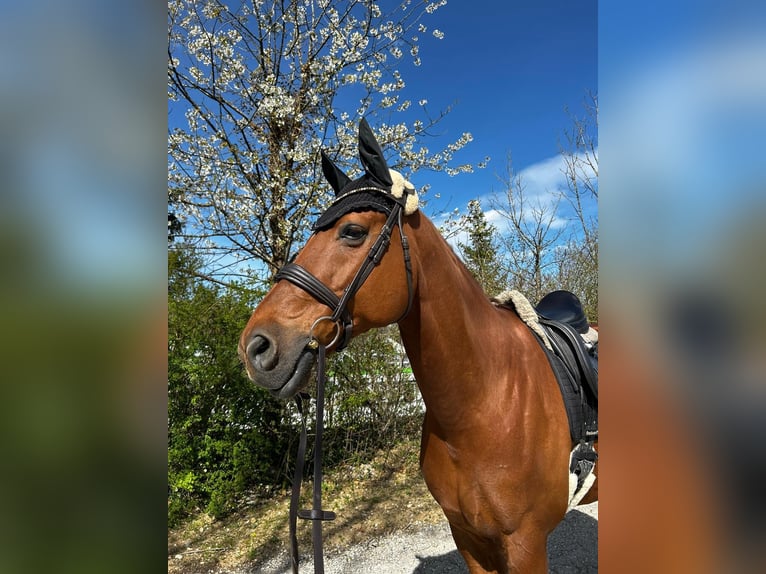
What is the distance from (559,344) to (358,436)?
424 centimetres

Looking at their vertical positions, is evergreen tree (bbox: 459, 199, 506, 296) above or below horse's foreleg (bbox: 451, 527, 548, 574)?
above

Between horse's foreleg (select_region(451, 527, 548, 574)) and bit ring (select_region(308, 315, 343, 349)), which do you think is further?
horse's foreleg (select_region(451, 527, 548, 574))

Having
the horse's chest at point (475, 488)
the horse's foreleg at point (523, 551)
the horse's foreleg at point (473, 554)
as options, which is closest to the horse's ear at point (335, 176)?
the horse's chest at point (475, 488)

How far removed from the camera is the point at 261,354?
1.45 meters

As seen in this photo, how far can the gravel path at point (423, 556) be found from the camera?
140 inches

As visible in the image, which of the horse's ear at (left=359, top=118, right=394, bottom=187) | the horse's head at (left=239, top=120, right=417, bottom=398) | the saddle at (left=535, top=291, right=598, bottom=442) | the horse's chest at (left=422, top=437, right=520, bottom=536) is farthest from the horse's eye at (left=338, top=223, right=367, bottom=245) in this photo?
the saddle at (left=535, top=291, right=598, bottom=442)

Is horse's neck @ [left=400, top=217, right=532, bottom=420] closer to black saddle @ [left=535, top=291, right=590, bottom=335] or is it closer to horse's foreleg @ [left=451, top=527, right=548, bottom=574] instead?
horse's foreleg @ [left=451, top=527, right=548, bottom=574]

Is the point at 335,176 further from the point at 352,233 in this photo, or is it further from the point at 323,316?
the point at 323,316

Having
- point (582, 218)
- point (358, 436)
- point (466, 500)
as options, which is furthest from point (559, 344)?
point (582, 218)

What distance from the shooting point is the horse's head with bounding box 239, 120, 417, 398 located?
145 cm

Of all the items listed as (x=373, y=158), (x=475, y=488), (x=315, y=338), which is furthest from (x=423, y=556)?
(x=373, y=158)

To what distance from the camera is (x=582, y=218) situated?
733 cm
